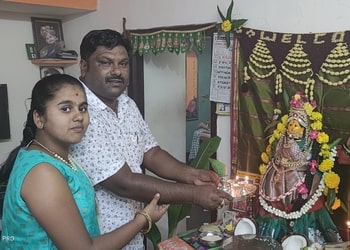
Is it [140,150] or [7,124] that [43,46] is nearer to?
[7,124]

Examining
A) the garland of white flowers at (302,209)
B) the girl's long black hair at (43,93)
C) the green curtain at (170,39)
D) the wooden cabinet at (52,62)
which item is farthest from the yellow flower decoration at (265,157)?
the wooden cabinet at (52,62)

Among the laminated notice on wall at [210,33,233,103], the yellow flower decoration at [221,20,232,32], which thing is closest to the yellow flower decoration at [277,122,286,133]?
the laminated notice on wall at [210,33,233,103]

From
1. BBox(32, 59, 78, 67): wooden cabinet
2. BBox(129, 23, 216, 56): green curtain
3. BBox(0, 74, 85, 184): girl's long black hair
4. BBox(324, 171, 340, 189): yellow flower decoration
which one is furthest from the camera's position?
BBox(32, 59, 78, 67): wooden cabinet

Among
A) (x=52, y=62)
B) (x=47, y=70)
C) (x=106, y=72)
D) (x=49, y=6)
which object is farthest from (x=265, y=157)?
(x=47, y=70)

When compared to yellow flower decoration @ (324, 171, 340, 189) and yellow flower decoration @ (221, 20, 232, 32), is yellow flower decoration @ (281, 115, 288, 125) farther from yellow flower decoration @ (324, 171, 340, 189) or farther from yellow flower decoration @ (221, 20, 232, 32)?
yellow flower decoration @ (221, 20, 232, 32)

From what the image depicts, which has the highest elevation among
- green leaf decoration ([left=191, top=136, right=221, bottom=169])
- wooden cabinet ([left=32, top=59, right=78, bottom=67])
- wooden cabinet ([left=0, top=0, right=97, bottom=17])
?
wooden cabinet ([left=0, top=0, right=97, bottom=17])

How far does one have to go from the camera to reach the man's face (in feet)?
5.11

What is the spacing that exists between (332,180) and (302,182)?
102 millimetres

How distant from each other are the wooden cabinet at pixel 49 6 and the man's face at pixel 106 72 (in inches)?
41.7

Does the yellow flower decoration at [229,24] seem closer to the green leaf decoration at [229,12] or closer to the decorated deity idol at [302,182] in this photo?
the green leaf decoration at [229,12]

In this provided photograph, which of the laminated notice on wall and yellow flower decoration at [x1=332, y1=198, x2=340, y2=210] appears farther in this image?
the laminated notice on wall

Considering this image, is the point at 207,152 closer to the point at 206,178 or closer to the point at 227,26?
the point at 206,178

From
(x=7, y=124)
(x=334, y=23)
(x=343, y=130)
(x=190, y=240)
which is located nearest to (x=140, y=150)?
(x=190, y=240)

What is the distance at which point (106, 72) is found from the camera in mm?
1558
